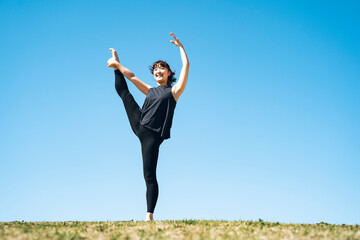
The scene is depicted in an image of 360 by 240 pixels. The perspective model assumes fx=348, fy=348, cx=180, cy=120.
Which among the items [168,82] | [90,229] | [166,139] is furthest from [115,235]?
[168,82]

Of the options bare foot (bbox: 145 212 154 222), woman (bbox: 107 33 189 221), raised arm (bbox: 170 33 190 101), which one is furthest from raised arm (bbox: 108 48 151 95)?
bare foot (bbox: 145 212 154 222)

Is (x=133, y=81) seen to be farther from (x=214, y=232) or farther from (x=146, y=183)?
(x=214, y=232)

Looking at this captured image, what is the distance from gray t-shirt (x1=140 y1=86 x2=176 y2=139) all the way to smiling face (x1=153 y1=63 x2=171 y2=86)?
1.75 feet

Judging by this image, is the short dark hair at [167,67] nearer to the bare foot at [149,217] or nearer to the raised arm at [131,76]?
the raised arm at [131,76]

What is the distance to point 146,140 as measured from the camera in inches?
A: 345

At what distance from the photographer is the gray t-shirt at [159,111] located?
29.0ft

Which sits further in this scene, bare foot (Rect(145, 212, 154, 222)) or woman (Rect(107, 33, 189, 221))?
woman (Rect(107, 33, 189, 221))

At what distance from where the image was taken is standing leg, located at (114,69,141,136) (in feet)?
29.9

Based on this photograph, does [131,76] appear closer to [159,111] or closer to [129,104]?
[129,104]

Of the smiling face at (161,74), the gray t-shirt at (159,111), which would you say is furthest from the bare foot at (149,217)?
the smiling face at (161,74)

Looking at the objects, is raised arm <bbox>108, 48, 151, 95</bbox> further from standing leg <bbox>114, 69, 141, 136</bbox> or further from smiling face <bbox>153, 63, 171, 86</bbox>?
smiling face <bbox>153, 63, 171, 86</bbox>

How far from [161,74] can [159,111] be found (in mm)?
1331

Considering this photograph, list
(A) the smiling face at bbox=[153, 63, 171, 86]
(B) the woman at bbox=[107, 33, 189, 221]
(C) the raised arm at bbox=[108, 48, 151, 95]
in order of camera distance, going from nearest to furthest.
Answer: (B) the woman at bbox=[107, 33, 189, 221] < (C) the raised arm at bbox=[108, 48, 151, 95] < (A) the smiling face at bbox=[153, 63, 171, 86]

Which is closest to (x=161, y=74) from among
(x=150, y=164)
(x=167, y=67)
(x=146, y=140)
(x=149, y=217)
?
(x=167, y=67)
